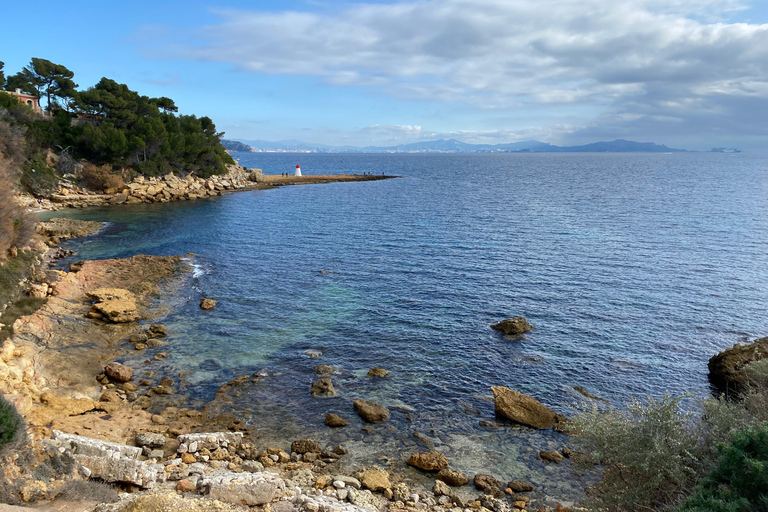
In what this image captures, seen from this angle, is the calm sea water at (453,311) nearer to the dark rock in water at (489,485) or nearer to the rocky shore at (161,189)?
the dark rock in water at (489,485)

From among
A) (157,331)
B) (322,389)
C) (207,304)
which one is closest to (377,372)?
(322,389)

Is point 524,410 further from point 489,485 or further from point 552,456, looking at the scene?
point 489,485

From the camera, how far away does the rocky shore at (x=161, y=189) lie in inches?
2399

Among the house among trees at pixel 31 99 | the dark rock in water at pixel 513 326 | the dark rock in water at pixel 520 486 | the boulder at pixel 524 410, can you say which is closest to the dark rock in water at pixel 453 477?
the dark rock in water at pixel 520 486

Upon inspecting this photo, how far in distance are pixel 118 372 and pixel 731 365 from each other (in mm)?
25445

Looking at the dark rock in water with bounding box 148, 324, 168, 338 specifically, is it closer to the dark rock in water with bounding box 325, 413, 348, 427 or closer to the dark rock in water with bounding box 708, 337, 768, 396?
the dark rock in water with bounding box 325, 413, 348, 427

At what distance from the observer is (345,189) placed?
95062 millimetres

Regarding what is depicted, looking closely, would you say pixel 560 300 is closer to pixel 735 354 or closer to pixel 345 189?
pixel 735 354

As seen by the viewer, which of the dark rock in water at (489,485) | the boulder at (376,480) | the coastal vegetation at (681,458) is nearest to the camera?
the coastal vegetation at (681,458)

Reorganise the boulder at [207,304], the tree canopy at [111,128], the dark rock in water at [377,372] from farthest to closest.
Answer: the tree canopy at [111,128], the boulder at [207,304], the dark rock in water at [377,372]

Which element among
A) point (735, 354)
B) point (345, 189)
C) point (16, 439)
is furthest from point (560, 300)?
point (345, 189)

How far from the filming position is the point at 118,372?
63.5 ft

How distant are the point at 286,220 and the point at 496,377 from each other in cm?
4209

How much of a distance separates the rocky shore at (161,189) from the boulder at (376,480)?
58058mm
